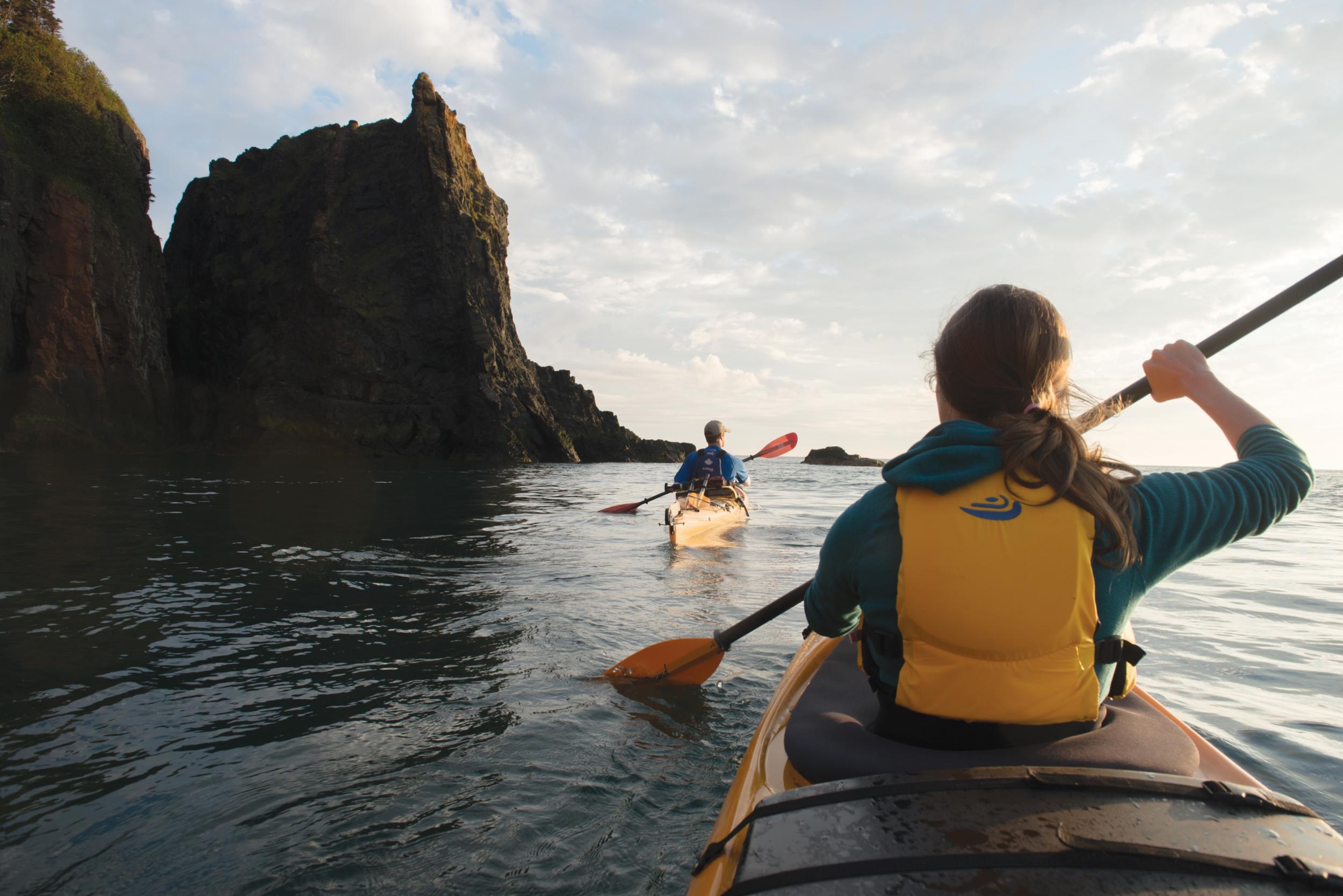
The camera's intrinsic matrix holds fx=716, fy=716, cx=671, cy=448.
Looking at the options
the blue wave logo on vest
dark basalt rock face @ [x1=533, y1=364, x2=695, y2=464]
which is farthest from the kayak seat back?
dark basalt rock face @ [x1=533, y1=364, x2=695, y2=464]

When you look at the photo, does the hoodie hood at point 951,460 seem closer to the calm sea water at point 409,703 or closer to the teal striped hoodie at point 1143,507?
the teal striped hoodie at point 1143,507

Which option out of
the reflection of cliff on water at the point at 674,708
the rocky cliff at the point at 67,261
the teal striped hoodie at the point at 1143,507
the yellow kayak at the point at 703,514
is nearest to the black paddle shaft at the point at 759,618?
the reflection of cliff on water at the point at 674,708

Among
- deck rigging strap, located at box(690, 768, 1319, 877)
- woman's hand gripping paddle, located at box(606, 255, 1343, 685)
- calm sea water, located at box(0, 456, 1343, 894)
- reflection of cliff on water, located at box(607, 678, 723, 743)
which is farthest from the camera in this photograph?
reflection of cliff on water, located at box(607, 678, 723, 743)

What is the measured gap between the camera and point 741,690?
407cm

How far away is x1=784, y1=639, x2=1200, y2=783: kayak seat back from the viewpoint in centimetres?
150

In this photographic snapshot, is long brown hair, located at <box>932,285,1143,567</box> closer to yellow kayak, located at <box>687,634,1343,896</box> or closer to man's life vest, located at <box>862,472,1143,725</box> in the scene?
man's life vest, located at <box>862,472,1143,725</box>

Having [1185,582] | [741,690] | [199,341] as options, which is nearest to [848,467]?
[199,341]

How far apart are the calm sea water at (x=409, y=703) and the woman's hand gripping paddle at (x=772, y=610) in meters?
0.14

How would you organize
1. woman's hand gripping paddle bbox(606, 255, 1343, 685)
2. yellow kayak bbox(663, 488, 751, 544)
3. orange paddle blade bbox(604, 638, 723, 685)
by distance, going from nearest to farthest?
woman's hand gripping paddle bbox(606, 255, 1343, 685) < orange paddle blade bbox(604, 638, 723, 685) < yellow kayak bbox(663, 488, 751, 544)

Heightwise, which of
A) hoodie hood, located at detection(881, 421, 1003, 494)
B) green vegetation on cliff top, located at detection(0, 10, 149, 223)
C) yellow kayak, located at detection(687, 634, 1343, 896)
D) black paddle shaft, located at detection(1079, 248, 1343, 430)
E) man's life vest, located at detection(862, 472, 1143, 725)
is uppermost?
green vegetation on cliff top, located at detection(0, 10, 149, 223)

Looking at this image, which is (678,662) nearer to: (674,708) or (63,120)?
(674,708)

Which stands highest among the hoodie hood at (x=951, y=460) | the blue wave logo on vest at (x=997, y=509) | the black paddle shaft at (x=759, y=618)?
the hoodie hood at (x=951, y=460)

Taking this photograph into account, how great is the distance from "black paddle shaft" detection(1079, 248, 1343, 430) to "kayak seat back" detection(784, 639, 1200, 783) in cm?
118

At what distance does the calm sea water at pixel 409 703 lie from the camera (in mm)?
2381
